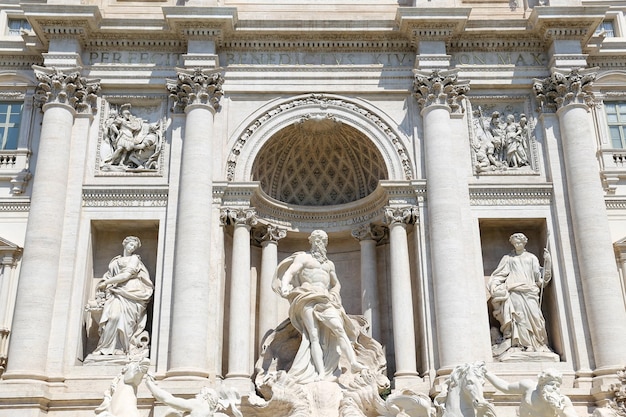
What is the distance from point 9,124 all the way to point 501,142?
1380cm

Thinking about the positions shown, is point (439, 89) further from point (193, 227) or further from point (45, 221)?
point (45, 221)

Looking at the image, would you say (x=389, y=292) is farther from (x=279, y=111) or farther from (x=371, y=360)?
(x=279, y=111)

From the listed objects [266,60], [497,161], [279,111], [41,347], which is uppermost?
[266,60]

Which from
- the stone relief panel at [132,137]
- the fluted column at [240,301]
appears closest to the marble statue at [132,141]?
the stone relief panel at [132,137]

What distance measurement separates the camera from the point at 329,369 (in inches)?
683

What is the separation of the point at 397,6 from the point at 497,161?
5.58 m

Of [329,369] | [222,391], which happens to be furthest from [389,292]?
[222,391]

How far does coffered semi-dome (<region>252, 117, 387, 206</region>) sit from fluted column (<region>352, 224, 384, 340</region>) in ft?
4.36

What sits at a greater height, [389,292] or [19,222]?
[19,222]

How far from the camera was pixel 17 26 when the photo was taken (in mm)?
A: 23141

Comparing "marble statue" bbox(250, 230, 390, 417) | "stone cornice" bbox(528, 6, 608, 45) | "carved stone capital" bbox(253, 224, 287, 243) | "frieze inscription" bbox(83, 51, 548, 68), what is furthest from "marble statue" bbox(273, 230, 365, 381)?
"stone cornice" bbox(528, 6, 608, 45)

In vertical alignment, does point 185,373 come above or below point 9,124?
below

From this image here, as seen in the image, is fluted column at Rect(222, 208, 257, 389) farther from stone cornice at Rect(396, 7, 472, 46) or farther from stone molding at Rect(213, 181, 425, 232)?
stone cornice at Rect(396, 7, 472, 46)

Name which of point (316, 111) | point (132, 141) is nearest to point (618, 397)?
point (316, 111)
